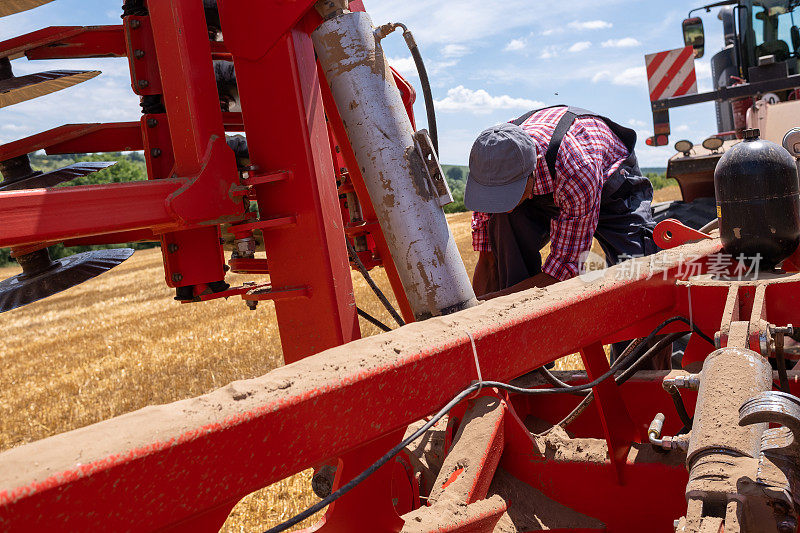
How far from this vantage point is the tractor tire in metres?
5.59

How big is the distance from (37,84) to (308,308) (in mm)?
1362

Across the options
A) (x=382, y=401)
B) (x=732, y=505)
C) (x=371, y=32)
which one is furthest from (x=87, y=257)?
(x=732, y=505)

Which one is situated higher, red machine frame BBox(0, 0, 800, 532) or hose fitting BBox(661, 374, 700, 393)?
red machine frame BBox(0, 0, 800, 532)

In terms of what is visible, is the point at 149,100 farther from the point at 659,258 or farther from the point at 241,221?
the point at 659,258

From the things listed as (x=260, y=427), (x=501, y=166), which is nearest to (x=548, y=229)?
(x=501, y=166)

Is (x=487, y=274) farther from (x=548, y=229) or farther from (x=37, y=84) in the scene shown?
(x=37, y=84)

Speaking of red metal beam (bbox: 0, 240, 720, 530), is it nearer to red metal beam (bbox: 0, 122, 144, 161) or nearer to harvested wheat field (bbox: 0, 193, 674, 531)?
red metal beam (bbox: 0, 122, 144, 161)

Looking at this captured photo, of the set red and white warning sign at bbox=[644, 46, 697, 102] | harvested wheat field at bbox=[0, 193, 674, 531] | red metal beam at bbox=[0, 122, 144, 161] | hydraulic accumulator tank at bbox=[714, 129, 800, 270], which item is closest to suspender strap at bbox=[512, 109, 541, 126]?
hydraulic accumulator tank at bbox=[714, 129, 800, 270]

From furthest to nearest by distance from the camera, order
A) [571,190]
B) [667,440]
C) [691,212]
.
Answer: [691,212] < [571,190] < [667,440]

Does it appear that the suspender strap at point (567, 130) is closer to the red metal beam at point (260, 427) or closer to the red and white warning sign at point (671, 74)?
the red metal beam at point (260, 427)

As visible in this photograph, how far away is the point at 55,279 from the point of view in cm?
281

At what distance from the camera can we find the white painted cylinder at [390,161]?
7.95 ft

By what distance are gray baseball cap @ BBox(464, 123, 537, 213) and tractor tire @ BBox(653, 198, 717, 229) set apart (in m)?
2.69

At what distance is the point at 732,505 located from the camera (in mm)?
1342
